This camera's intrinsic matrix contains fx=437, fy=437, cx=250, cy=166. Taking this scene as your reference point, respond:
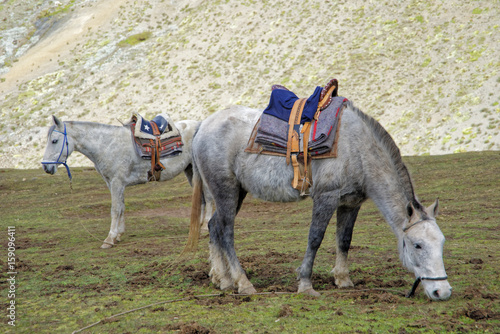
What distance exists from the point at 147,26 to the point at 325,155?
38.8 meters

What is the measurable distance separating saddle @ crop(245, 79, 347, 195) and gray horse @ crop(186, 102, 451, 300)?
0.12 metres

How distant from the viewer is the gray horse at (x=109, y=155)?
10.4m

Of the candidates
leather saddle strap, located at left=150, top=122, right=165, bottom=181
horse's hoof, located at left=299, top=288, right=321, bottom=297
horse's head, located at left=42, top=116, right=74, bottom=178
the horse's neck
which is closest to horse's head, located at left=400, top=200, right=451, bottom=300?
horse's hoof, located at left=299, top=288, right=321, bottom=297

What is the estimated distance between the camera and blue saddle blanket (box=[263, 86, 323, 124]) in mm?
5906

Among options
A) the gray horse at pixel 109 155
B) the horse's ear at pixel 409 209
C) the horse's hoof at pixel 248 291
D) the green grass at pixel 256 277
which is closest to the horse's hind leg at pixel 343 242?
the green grass at pixel 256 277

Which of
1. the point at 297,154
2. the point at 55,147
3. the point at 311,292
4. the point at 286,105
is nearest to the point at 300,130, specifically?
the point at 297,154

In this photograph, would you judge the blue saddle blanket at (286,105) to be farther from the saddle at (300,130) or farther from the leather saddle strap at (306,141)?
the leather saddle strap at (306,141)

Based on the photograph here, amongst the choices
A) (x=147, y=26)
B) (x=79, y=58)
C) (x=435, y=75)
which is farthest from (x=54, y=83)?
(x=435, y=75)

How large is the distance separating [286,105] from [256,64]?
89.0 ft

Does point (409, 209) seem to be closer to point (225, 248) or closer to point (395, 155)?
point (395, 155)

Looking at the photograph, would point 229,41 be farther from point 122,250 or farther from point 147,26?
point 122,250

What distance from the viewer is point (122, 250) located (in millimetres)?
9594

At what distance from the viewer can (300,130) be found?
19.2ft

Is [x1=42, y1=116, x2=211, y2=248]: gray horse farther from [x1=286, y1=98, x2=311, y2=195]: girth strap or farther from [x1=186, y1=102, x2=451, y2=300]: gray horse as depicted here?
[x1=286, y1=98, x2=311, y2=195]: girth strap
